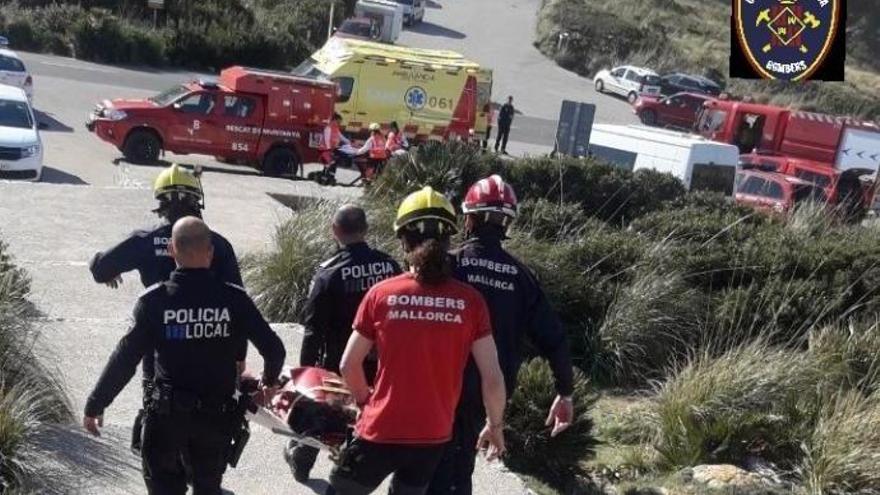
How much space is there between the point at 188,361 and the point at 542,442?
2.94m

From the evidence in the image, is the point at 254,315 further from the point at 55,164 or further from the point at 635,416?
the point at 55,164

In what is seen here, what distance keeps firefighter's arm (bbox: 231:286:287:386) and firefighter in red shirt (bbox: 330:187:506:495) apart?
16.1 inches

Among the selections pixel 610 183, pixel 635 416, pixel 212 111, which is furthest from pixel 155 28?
pixel 635 416

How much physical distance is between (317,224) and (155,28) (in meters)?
31.3

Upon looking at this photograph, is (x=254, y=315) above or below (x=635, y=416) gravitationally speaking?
above

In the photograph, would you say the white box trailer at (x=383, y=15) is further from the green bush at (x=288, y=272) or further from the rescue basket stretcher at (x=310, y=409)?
the rescue basket stretcher at (x=310, y=409)

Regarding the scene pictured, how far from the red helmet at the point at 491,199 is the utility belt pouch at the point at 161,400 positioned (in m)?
1.60

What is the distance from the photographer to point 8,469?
612cm

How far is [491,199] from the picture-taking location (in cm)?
604

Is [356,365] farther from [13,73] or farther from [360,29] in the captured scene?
[360,29]

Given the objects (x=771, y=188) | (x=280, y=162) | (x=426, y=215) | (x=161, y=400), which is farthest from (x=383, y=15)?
(x=161, y=400)

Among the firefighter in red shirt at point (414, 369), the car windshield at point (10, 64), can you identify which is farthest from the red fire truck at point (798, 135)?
the firefighter in red shirt at point (414, 369)

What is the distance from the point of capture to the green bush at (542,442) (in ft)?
25.4

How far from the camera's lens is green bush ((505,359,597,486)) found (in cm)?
774
